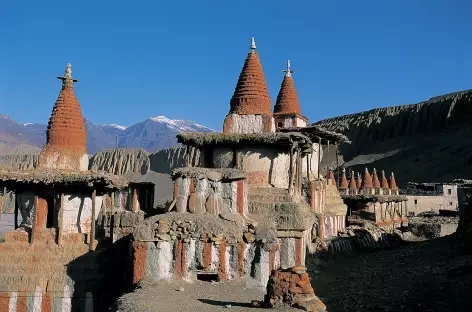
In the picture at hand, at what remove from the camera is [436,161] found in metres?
69.8

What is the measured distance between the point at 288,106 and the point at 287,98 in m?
0.51

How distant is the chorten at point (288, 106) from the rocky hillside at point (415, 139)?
39.0 metres

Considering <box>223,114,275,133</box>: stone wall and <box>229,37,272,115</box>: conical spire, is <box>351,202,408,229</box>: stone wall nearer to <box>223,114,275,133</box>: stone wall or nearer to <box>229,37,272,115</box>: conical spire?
<box>229,37,272,115</box>: conical spire

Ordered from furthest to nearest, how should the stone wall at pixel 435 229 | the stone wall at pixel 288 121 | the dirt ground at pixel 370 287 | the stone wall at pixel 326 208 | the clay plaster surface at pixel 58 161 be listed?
the stone wall at pixel 435 229 → the stone wall at pixel 288 121 → the stone wall at pixel 326 208 → the clay plaster surface at pixel 58 161 → the dirt ground at pixel 370 287

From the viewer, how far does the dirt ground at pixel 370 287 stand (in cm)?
1075

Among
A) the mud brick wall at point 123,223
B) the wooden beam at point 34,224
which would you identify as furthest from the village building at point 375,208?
the wooden beam at point 34,224

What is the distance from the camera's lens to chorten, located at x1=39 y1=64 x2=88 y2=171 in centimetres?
1677

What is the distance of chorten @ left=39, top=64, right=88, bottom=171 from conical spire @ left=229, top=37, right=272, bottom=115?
5704 mm

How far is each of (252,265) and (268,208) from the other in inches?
136

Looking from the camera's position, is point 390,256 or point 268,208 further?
point 390,256

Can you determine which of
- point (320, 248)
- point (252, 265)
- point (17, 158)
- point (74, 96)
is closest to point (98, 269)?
point (252, 265)

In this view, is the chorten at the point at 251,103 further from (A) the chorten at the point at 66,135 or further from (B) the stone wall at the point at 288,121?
(B) the stone wall at the point at 288,121

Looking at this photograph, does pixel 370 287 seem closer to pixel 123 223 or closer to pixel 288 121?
pixel 123 223

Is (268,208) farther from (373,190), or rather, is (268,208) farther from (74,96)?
(373,190)
